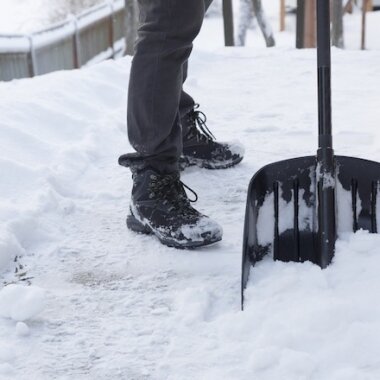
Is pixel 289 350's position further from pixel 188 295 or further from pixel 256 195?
pixel 256 195

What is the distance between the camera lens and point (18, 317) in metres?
1.48

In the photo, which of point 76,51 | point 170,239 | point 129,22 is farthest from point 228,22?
point 170,239

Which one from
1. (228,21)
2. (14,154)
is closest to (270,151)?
(14,154)

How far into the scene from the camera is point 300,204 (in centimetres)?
165

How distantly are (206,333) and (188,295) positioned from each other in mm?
171

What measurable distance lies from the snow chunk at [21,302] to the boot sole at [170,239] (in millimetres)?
457

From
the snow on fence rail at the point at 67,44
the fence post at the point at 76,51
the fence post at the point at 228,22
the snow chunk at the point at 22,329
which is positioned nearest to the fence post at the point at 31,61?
the snow on fence rail at the point at 67,44

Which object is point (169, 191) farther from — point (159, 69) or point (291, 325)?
point (291, 325)

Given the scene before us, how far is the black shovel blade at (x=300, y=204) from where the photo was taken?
1622 mm

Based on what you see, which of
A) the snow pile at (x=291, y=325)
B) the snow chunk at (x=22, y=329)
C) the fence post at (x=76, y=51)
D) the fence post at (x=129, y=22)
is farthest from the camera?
the fence post at (x=76, y=51)

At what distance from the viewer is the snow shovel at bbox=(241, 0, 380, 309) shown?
1.61 m

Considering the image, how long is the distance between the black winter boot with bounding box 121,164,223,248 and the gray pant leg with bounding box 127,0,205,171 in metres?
0.09

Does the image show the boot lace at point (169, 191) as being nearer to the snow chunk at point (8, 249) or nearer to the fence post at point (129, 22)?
the snow chunk at point (8, 249)

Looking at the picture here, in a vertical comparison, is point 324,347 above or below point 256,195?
below
